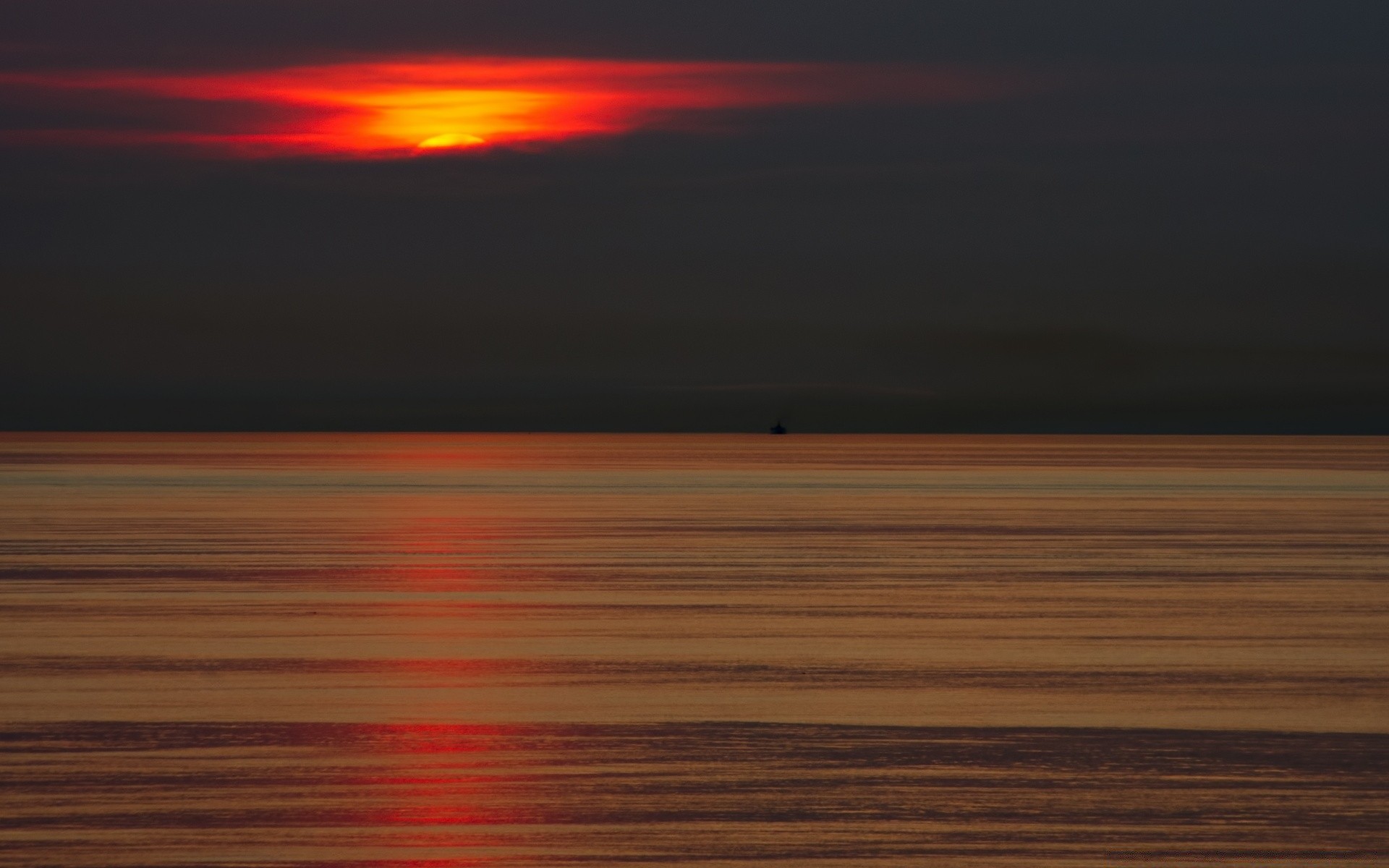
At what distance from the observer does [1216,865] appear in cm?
988

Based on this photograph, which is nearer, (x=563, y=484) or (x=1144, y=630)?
(x=1144, y=630)

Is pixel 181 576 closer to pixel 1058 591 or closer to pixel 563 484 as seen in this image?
pixel 1058 591

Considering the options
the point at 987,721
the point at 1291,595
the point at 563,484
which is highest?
the point at 563,484

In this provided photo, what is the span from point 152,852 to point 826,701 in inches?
265

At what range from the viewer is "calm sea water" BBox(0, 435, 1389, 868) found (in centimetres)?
1058

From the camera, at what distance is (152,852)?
10.1m

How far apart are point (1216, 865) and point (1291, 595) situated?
1658 cm

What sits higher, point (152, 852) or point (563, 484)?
point (563, 484)

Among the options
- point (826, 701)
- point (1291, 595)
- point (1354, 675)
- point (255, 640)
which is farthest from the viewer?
point (1291, 595)

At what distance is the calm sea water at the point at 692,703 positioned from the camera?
10.6 metres

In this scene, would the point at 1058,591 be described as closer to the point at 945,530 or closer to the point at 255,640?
the point at 255,640

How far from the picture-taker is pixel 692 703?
15.3 m

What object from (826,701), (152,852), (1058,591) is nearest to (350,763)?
(152,852)

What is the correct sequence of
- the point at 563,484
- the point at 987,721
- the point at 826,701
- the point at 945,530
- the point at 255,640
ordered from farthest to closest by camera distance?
1. the point at 563,484
2. the point at 945,530
3. the point at 255,640
4. the point at 826,701
5. the point at 987,721
